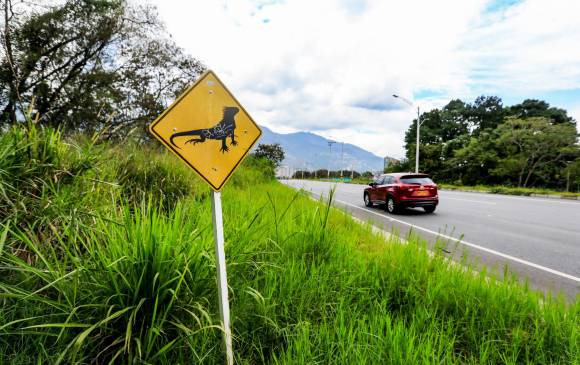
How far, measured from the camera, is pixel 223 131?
6.39ft

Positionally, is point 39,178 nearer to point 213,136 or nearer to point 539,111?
point 213,136

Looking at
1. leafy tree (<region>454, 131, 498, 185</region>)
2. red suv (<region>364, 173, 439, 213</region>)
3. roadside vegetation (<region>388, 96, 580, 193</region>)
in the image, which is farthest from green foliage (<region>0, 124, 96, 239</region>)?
leafy tree (<region>454, 131, 498, 185</region>)

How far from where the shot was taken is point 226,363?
1.81 metres

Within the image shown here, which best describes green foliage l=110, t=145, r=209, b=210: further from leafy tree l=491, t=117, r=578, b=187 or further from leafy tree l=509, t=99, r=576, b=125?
leafy tree l=509, t=99, r=576, b=125

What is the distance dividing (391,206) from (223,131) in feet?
32.9

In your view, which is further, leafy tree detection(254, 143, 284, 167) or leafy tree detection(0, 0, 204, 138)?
leafy tree detection(254, 143, 284, 167)

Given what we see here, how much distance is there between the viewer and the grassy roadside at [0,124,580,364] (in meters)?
1.75

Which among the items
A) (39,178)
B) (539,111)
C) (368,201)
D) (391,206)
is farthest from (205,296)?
(539,111)

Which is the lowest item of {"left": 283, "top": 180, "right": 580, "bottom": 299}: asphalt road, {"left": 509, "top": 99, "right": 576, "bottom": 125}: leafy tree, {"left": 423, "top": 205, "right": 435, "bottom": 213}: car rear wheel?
{"left": 283, "top": 180, "right": 580, "bottom": 299}: asphalt road

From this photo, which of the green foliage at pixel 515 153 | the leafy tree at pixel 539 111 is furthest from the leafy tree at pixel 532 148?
the leafy tree at pixel 539 111

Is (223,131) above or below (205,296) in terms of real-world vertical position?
above

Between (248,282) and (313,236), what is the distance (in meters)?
1.13

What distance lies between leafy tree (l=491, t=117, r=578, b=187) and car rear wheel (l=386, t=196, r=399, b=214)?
92.4ft

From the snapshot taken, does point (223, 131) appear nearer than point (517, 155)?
Yes
